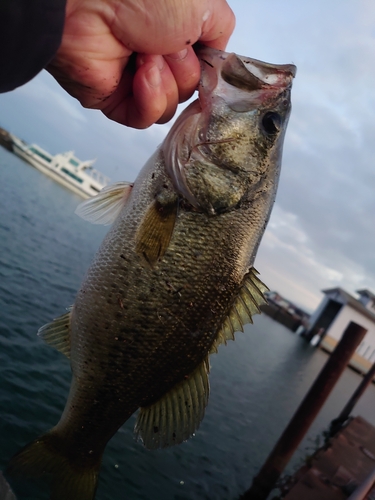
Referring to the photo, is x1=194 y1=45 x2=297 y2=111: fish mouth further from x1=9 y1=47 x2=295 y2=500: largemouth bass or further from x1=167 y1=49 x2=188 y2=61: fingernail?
x1=167 y1=49 x2=188 y2=61: fingernail

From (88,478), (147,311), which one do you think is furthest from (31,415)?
(147,311)

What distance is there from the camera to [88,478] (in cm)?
243

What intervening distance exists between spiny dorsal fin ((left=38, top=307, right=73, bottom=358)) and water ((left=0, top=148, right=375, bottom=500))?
3417 mm

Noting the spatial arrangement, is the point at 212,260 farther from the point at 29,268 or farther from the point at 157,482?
the point at 29,268

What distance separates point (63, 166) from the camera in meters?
57.9

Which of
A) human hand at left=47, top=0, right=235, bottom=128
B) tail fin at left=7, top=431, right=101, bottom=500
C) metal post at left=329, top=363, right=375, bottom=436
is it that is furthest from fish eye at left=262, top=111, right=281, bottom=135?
metal post at left=329, top=363, right=375, bottom=436

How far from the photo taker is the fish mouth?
204cm

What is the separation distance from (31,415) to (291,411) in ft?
35.1

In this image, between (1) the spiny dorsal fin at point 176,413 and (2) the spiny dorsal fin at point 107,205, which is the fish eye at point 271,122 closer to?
(2) the spiny dorsal fin at point 107,205

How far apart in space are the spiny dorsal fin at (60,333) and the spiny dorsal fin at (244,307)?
958 mm

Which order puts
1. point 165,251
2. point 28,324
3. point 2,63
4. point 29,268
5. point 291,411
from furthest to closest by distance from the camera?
point 291,411, point 29,268, point 28,324, point 165,251, point 2,63

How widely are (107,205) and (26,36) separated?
4.22ft

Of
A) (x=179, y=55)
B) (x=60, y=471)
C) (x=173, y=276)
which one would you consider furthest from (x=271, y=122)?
(x=60, y=471)

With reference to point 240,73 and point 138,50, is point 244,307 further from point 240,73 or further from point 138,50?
point 138,50
